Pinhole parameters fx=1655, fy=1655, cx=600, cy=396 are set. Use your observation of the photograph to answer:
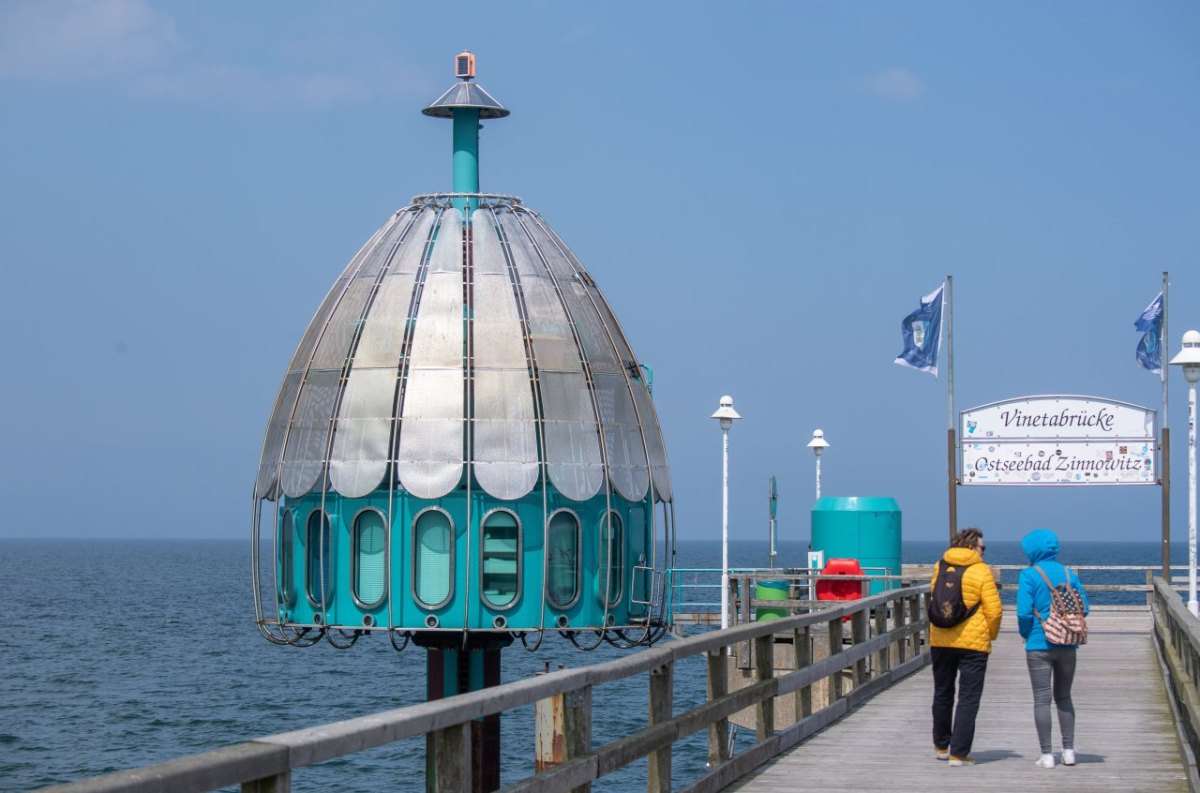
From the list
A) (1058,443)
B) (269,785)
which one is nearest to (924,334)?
(1058,443)

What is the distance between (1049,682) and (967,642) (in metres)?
0.64

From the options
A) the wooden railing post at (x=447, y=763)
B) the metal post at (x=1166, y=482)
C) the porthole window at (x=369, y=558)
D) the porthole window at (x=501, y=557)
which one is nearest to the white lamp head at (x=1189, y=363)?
the metal post at (x=1166, y=482)

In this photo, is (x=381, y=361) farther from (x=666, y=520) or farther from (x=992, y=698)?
(x=992, y=698)

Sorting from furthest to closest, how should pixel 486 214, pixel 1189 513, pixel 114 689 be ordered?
pixel 114 689 → pixel 1189 513 → pixel 486 214

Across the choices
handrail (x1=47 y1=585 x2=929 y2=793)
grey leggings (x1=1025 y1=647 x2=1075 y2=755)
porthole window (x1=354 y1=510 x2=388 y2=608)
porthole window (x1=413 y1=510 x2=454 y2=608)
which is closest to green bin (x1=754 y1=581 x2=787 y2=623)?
porthole window (x1=413 y1=510 x2=454 y2=608)

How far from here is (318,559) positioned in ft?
68.0

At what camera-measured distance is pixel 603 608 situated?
68.4 feet

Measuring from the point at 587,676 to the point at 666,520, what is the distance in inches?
540

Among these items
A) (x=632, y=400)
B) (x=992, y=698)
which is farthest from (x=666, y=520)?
(x=992, y=698)

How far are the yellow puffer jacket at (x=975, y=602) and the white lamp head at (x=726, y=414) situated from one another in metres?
19.1

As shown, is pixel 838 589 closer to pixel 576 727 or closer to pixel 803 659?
pixel 803 659

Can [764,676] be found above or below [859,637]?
above

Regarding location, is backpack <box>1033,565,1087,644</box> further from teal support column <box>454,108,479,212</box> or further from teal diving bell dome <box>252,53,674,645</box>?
teal support column <box>454,108,479,212</box>

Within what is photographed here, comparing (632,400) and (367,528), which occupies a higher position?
(632,400)
